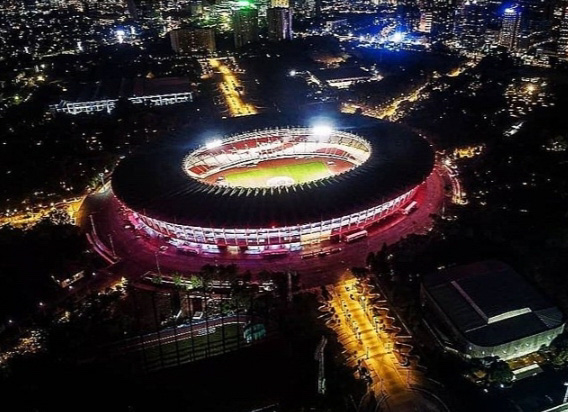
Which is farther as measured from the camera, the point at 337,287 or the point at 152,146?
the point at 152,146

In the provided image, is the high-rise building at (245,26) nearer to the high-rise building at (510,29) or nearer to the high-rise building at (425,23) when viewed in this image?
the high-rise building at (425,23)

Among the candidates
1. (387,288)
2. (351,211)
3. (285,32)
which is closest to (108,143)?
(351,211)

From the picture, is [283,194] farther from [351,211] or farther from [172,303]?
[172,303]

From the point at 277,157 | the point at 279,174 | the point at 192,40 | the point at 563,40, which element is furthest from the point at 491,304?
the point at 192,40

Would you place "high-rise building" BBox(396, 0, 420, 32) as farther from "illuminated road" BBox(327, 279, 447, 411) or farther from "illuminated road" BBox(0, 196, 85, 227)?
"illuminated road" BBox(327, 279, 447, 411)

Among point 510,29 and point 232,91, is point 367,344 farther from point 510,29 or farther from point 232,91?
point 510,29

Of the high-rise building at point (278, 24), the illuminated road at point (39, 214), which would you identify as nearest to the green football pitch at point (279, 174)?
the illuminated road at point (39, 214)

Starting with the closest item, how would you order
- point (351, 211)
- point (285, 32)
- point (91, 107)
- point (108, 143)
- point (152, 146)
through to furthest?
1. point (351, 211)
2. point (152, 146)
3. point (108, 143)
4. point (91, 107)
5. point (285, 32)
